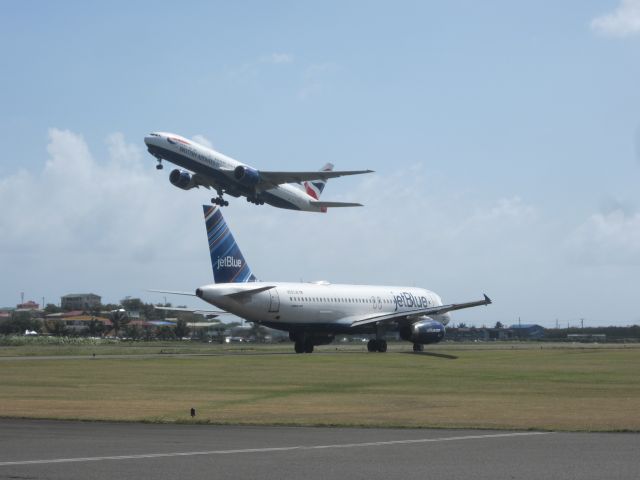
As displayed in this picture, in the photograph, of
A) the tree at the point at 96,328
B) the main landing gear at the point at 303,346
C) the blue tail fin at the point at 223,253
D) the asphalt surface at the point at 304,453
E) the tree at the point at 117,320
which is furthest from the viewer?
the tree at the point at 117,320

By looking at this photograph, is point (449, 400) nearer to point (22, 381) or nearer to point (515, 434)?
point (515, 434)

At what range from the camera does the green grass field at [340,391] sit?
2344 cm

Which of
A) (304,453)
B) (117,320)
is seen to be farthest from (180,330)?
(304,453)

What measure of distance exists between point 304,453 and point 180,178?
2129 inches

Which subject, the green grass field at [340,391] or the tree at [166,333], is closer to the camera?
the green grass field at [340,391]

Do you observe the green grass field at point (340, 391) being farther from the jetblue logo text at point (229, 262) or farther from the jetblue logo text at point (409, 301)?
the jetblue logo text at point (409, 301)

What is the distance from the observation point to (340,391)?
31.9 m

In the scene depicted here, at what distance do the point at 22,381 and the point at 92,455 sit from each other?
2147cm

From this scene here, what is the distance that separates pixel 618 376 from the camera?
38.0 meters

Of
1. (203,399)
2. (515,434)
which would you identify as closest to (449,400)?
(203,399)

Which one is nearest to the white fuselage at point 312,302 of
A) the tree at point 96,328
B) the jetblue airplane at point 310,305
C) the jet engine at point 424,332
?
the jetblue airplane at point 310,305

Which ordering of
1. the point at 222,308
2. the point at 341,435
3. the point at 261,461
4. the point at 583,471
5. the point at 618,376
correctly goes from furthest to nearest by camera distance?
the point at 222,308 < the point at 618,376 < the point at 341,435 < the point at 261,461 < the point at 583,471

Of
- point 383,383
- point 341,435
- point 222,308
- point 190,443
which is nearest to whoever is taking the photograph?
point 190,443

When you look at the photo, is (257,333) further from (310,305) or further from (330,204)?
(310,305)
